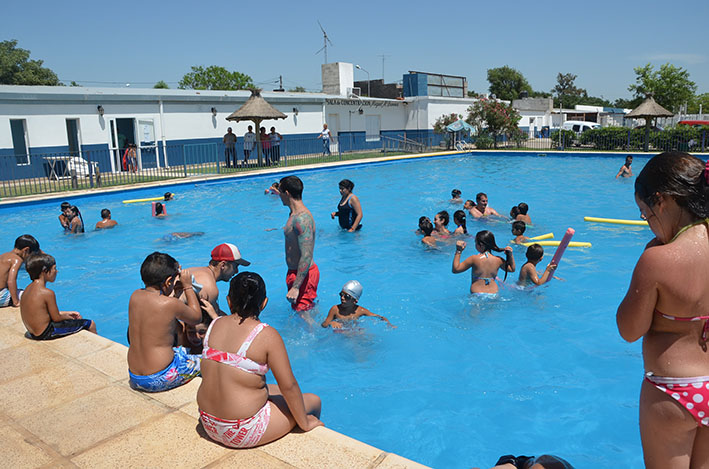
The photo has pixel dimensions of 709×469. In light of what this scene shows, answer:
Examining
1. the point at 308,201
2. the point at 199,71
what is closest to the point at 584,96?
the point at 199,71

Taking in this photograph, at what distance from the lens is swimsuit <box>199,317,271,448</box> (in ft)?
10.3

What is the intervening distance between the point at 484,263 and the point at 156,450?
16.3 feet

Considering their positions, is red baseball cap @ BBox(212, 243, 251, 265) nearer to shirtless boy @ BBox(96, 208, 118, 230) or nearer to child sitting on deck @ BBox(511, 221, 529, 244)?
child sitting on deck @ BBox(511, 221, 529, 244)

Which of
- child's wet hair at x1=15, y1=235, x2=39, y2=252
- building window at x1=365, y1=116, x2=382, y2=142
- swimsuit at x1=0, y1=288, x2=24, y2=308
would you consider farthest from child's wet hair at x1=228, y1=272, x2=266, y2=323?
building window at x1=365, y1=116, x2=382, y2=142

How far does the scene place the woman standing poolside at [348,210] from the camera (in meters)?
11.1

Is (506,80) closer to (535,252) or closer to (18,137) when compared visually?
(18,137)

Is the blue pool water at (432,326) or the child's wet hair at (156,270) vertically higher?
the child's wet hair at (156,270)

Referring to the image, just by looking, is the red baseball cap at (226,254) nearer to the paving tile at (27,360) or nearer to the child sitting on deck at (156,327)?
the child sitting on deck at (156,327)

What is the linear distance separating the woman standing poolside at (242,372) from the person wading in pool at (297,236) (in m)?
2.65

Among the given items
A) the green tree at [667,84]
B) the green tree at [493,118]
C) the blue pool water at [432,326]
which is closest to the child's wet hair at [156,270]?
the blue pool water at [432,326]

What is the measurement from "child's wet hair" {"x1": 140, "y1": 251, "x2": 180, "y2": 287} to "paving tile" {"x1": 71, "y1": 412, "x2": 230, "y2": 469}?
1.03 metres

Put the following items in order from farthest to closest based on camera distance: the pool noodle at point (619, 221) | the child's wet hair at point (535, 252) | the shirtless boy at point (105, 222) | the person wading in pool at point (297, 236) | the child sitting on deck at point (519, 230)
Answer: the shirtless boy at point (105, 222)
the pool noodle at point (619, 221)
the child sitting on deck at point (519, 230)
the child's wet hair at point (535, 252)
the person wading in pool at point (297, 236)

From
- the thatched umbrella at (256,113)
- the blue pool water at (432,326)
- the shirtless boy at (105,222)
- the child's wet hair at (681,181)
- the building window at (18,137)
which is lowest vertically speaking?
the blue pool water at (432,326)

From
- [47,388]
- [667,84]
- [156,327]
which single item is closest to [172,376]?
[156,327]
